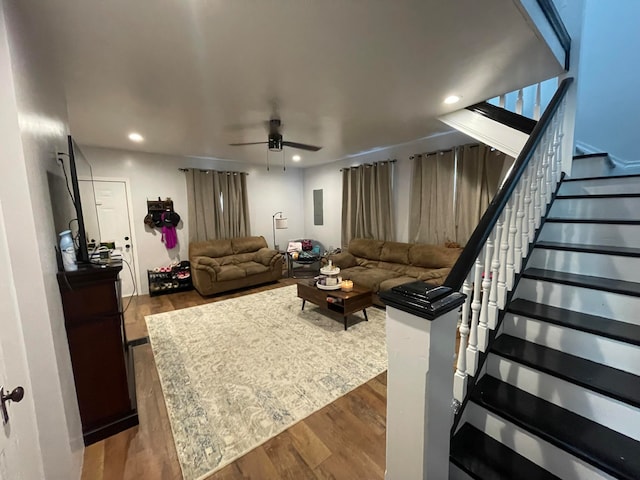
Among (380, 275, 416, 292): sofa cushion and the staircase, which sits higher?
the staircase

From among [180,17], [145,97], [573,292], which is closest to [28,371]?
[180,17]

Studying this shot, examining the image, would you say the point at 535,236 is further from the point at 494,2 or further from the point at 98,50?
the point at 98,50

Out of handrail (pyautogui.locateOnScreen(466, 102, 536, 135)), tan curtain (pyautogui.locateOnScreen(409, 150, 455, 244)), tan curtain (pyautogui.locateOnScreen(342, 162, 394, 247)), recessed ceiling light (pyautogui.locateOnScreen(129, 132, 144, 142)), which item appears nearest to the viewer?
handrail (pyautogui.locateOnScreen(466, 102, 536, 135))

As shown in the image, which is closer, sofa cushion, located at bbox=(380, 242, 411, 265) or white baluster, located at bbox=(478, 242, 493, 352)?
white baluster, located at bbox=(478, 242, 493, 352)

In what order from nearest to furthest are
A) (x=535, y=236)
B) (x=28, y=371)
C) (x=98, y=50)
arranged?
(x=28, y=371) < (x=98, y=50) < (x=535, y=236)

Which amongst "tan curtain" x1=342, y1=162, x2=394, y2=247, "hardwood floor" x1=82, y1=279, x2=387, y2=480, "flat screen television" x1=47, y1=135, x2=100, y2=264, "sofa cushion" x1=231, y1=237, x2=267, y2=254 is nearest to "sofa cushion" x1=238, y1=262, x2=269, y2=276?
"sofa cushion" x1=231, y1=237, x2=267, y2=254

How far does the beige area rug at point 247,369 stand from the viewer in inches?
71.1

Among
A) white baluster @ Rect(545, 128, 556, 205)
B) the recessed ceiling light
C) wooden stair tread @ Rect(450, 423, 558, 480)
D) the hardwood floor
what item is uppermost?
the recessed ceiling light

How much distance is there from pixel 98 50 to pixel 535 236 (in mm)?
3253

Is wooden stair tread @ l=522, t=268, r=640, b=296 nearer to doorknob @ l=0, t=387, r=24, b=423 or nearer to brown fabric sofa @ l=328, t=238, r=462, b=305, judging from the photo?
brown fabric sofa @ l=328, t=238, r=462, b=305

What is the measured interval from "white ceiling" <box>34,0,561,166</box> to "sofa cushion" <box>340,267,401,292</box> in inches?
87.5

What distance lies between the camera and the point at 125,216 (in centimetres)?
473

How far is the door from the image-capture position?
4502 millimetres

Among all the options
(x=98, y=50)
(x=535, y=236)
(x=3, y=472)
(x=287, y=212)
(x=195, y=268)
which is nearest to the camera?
(x=3, y=472)
